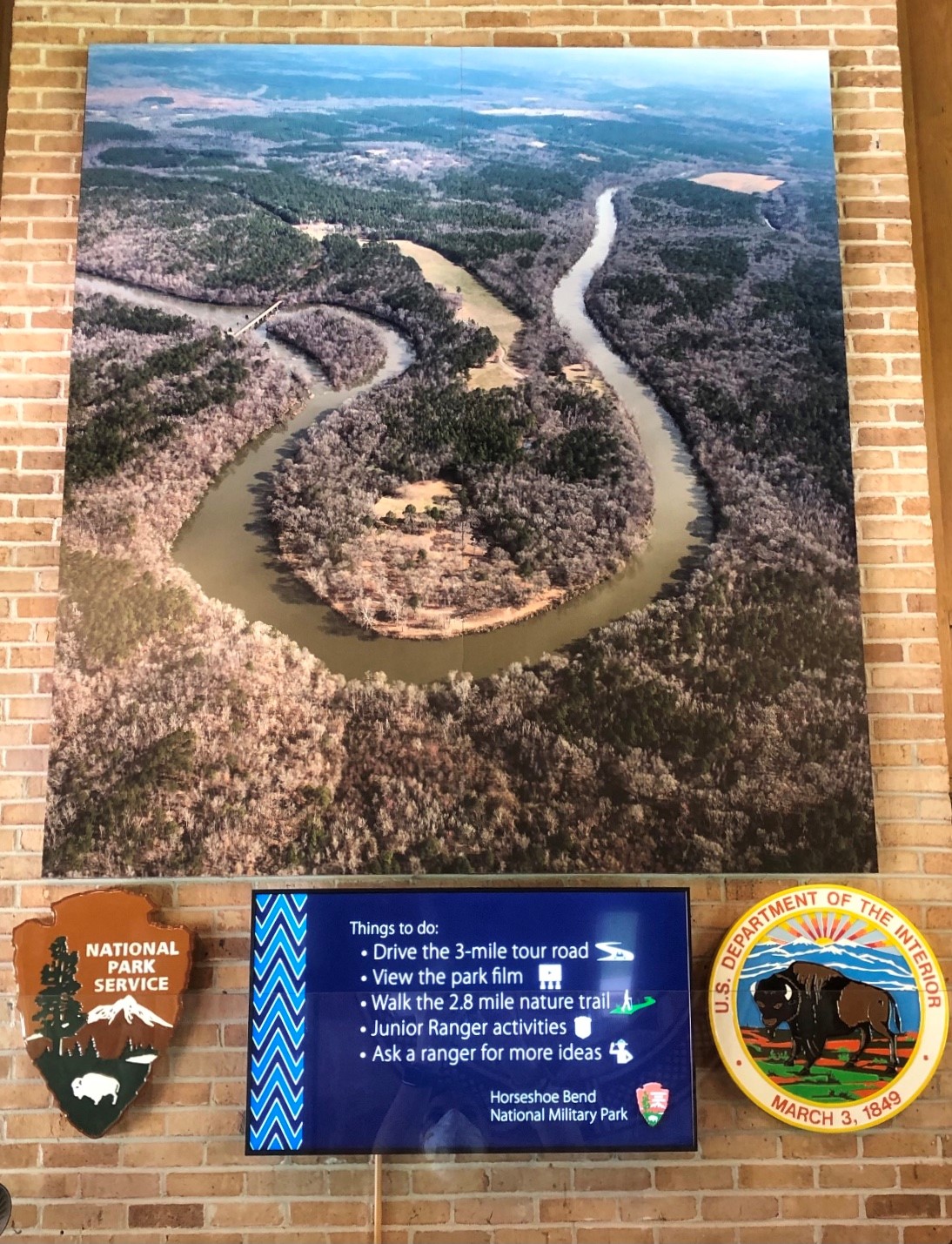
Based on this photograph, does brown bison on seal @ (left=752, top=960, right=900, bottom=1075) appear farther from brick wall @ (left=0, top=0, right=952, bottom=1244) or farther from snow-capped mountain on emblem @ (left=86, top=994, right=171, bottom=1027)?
snow-capped mountain on emblem @ (left=86, top=994, right=171, bottom=1027)

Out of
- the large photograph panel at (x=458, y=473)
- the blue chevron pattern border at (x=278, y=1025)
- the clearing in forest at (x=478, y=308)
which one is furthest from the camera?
the clearing in forest at (x=478, y=308)

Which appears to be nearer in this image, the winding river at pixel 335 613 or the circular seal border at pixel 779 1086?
the circular seal border at pixel 779 1086

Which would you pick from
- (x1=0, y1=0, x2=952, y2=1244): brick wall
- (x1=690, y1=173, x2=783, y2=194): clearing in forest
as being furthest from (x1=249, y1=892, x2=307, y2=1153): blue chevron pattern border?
(x1=690, y1=173, x2=783, y2=194): clearing in forest

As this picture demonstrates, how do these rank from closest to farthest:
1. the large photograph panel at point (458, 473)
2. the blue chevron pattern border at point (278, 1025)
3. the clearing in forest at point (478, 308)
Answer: the blue chevron pattern border at point (278, 1025), the large photograph panel at point (458, 473), the clearing in forest at point (478, 308)

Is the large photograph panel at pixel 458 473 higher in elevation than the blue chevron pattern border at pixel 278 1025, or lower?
higher

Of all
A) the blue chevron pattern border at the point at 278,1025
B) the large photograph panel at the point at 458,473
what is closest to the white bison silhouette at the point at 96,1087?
the blue chevron pattern border at the point at 278,1025

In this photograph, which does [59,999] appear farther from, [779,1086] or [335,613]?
[779,1086]

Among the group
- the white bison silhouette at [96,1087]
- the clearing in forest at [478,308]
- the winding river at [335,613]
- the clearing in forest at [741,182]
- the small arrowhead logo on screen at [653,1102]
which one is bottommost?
the small arrowhead logo on screen at [653,1102]

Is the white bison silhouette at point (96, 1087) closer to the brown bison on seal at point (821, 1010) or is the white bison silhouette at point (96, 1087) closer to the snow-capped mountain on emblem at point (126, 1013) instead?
the snow-capped mountain on emblem at point (126, 1013)
